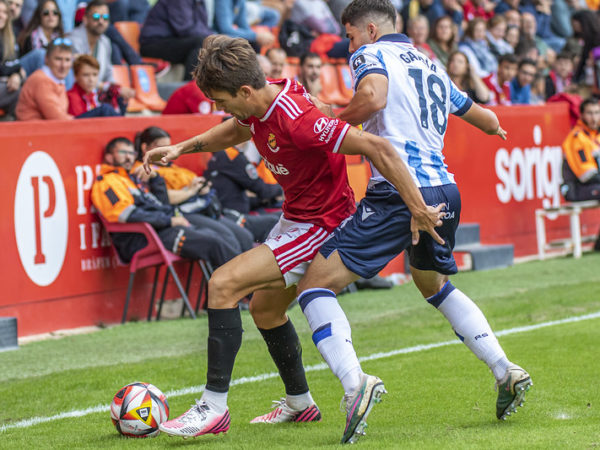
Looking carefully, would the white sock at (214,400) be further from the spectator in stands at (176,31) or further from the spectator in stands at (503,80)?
the spectator in stands at (503,80)

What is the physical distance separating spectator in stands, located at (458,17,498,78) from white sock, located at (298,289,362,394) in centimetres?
1213

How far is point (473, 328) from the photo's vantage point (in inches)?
204

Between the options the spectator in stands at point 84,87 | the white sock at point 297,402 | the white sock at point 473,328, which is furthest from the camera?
the spectator in stands at point 84,87

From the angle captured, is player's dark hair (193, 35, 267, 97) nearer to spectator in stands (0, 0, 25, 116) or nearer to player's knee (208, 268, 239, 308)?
player's knee (208, 268, 239, 308)

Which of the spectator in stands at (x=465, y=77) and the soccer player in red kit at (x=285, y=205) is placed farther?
the spectator in stands at (x=465, y=77)

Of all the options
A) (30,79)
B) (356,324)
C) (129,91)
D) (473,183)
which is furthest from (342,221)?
(473,183)

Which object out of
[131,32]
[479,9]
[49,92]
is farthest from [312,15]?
[49,92]

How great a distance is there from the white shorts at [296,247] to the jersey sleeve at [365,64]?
718 millimetres

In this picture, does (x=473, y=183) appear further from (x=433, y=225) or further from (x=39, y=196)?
(x=433, y=225)

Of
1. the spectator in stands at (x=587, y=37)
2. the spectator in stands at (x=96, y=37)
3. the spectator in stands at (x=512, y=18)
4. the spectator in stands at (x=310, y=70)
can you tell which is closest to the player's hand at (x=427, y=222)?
the spectator in stands at (x=96, y=37)

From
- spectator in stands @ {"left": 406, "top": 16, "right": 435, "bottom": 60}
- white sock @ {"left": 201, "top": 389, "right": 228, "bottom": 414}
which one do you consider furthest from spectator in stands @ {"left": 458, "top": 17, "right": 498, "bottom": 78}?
white sock @ {"left": 201, "top": 389, "right": 228, "bottom": 414}

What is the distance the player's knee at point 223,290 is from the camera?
4930 mm

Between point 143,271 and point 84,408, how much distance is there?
391cm

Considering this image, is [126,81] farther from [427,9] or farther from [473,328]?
[473,328]
